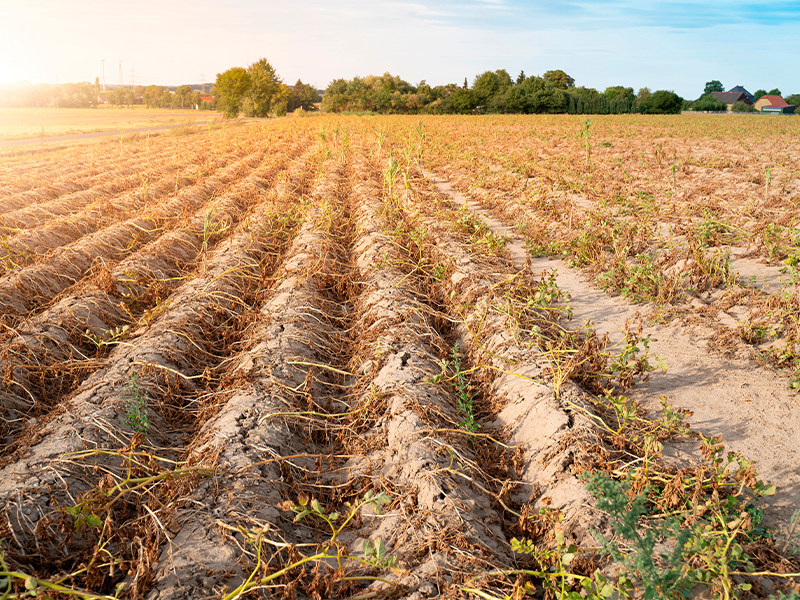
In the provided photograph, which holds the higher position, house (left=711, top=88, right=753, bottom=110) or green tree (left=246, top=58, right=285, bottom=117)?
house (left=711, top=88, right=753, bottom=110)

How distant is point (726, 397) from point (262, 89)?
68993 mm

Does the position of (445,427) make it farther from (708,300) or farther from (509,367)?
(708,300)

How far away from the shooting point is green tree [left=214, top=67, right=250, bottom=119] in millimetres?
61750

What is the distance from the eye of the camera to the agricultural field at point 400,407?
247cm

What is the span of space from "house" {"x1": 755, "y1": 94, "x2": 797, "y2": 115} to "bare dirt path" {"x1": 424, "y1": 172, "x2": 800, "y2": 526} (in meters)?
101

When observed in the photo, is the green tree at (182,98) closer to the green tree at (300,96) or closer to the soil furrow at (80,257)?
the green tree at (300,96)

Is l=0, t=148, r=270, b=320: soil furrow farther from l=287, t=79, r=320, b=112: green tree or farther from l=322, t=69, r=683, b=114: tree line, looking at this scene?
l=287, t=79, r=320, b=112: green tree

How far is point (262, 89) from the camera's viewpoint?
6456cm

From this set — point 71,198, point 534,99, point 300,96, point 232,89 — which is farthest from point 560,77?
point 71,198

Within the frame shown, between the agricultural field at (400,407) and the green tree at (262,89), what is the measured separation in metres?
60.2

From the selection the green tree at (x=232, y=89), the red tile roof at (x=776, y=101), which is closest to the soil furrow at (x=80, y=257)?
the green tree at (x=232, y=89)

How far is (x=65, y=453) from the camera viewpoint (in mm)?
3154

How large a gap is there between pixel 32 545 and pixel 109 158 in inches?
702

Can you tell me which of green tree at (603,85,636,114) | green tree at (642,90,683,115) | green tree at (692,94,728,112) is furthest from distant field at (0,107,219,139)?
green tree at (692,94,728,112)
